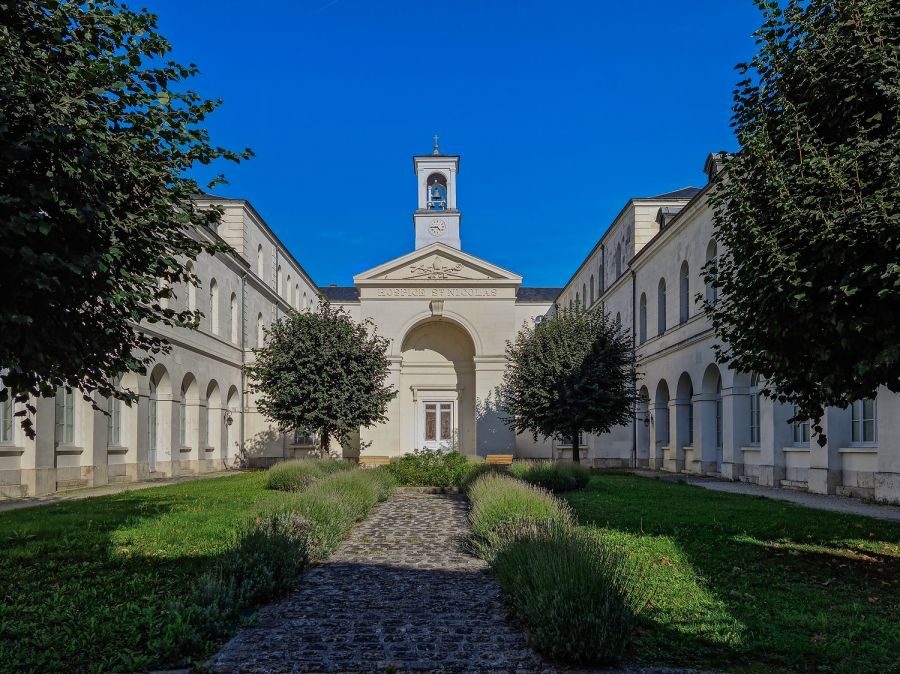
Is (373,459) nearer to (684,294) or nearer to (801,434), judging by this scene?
(684,294)

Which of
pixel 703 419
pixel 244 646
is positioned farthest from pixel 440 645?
pixel 703 419

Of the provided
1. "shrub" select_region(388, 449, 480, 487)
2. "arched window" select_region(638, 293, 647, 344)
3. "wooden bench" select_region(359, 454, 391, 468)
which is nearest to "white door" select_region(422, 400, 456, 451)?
"wooden bench" select_region(359, 454, 391, 468)

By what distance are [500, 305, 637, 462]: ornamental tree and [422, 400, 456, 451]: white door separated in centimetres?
1185

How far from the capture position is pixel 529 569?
6.50 metres

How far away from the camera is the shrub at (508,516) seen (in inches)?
340

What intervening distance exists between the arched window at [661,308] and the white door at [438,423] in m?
11.8

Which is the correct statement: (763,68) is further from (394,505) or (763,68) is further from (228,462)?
(228,462)

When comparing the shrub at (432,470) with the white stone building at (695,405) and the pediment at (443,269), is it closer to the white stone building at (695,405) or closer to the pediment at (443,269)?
the white stone building at (695,405)

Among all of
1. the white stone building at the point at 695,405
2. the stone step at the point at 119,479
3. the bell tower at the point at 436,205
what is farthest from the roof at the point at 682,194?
the stone step at the point at 119,479

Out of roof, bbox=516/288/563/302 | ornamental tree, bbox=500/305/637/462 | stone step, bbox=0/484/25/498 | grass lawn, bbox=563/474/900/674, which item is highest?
roof, bbox=516/288/563/302

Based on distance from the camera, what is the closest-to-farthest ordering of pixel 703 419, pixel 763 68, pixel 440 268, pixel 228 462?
pixel 763 68, pixel 703 419, pixel 228 462, pixel 440 268

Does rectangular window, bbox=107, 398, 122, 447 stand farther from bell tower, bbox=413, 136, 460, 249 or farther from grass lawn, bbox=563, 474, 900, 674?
bell tower, bbox=413, 136, 460, 249

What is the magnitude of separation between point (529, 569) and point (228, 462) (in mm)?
30179

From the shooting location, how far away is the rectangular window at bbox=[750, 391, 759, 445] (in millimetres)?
23031
